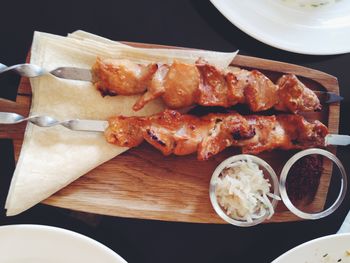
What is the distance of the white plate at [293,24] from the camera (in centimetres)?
244

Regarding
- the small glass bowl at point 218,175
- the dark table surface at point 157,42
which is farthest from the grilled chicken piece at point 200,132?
the dark table surface at point 157,42

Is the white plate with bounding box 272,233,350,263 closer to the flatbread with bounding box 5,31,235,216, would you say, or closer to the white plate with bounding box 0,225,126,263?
the white plate with bounding box 0,225,126,263

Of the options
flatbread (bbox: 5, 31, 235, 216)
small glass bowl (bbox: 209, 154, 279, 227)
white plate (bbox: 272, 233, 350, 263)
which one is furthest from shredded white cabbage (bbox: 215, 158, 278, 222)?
flatbread (bbox: 5, 31, 235, 216)

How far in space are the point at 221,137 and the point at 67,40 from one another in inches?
31.5

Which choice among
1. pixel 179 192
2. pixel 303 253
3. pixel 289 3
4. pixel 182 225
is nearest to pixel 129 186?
pixel 179 192

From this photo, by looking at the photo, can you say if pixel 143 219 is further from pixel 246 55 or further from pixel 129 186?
pixel 246 55

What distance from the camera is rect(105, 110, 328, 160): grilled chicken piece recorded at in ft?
7.12

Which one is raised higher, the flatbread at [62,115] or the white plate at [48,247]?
the flatbread at [62,115]

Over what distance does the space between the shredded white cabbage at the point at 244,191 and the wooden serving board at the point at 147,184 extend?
0.10 metres

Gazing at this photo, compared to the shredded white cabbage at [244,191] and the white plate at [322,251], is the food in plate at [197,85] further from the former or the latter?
the white plate at [322,251]

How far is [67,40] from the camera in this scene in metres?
2.20

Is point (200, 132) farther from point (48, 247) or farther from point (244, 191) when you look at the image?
Answer: point (48, 247)

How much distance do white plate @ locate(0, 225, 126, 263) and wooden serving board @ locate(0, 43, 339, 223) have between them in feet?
0.42

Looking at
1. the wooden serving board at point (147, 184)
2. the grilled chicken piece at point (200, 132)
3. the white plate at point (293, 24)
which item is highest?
the white plate at point (293, 24)
